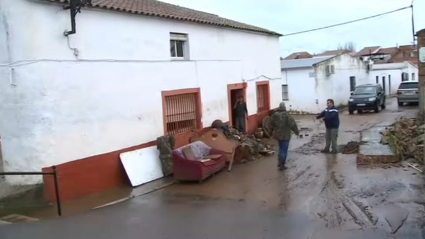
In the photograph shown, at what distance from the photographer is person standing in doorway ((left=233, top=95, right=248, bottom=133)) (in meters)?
16.2

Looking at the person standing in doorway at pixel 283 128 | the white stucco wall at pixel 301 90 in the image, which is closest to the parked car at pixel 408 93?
the white stucco wall at pixel 301 90

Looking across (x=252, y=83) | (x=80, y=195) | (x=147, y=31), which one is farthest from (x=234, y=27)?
(x=80, y=195)

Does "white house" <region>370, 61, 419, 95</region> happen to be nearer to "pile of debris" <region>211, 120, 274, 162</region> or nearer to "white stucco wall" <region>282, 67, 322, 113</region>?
"white stucco wall" <region>282, 67, 322, 113</region>

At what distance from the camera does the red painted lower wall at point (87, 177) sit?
8.93 m

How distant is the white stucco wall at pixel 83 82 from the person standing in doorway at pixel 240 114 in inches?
119

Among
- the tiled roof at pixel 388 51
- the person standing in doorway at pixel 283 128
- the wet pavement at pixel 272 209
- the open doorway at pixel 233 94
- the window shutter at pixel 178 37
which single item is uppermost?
the tiled roof at pixel 388 51

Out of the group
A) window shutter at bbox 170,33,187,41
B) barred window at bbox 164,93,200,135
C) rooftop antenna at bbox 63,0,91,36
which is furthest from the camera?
window shutter at bbox 170,33,187,41

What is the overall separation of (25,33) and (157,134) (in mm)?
4493

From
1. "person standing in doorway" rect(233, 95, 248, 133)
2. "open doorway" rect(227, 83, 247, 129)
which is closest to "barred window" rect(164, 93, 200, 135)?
"open doorway" rect(227, 83, 247, 129)

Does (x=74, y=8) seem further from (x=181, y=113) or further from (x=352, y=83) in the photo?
(x=352, y=83)

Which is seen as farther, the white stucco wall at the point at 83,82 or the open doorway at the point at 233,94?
the open doorway at the point at 233,94

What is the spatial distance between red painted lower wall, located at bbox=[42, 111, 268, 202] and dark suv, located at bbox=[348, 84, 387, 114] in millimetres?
17908

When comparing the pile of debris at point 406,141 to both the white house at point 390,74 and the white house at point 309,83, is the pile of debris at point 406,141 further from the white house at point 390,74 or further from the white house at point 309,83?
the white house at point 390,74

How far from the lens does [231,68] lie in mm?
15930
